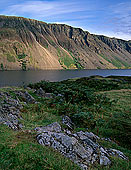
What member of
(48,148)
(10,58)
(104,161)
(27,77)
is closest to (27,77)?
(27,77)

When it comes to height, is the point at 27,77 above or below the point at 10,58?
below

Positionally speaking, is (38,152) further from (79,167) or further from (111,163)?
(111,163)

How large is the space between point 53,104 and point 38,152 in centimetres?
1003

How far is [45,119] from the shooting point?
11.8 m

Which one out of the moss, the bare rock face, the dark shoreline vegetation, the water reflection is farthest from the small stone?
the moss

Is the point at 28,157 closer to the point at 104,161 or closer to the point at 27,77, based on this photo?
the point at 104,161

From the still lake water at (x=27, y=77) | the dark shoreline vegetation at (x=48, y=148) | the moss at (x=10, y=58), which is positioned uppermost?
the moss at (x=10, y=58)

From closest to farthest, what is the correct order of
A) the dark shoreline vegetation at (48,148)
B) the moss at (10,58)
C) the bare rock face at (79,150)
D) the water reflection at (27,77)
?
the dark shoreline vegetation at (48,148)
the bare rock face at (79,150)
the water reflection at (27,77)
the moss at (10,58)

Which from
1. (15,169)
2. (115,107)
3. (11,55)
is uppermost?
(11,55)

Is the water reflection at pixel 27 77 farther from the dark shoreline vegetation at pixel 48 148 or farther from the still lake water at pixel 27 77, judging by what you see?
the dark shoreline vegetation at pixel 48 148

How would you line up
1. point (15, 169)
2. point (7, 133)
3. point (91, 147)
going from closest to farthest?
point (15, 169), point (91, 147), point (7, 133)

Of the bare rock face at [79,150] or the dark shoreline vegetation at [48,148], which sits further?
the bare rock face at [79,150]

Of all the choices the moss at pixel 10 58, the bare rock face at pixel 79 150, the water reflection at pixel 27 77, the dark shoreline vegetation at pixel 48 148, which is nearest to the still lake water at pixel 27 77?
the water reflection at pixel 27 77

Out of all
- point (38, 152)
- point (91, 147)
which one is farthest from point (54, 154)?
point (91, 147)
